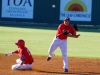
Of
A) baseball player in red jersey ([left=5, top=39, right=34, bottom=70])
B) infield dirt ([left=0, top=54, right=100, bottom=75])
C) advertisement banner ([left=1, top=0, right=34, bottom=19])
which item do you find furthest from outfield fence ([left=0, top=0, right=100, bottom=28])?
baseball player in red jersey ([left=5, top=39, right=34, bottom=70])

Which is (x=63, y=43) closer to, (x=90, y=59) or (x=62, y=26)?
(x=62, y=26)

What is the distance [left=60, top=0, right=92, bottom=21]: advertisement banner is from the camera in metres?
36.9

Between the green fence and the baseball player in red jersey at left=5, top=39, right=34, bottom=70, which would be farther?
the green fence

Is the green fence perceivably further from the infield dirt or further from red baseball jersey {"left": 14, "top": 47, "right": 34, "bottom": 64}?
red baseball jersey {"left": 14, "top": 47, "right": 34, "bottom": 64}

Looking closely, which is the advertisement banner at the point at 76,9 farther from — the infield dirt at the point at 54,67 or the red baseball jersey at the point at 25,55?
the red baseball jersey at the point at 25,55

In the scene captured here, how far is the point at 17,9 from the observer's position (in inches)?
1455

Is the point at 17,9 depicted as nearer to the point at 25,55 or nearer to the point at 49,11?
the point at 49,11

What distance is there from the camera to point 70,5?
37.2 metres

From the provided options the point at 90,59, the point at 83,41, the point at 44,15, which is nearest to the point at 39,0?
the point at 44,15

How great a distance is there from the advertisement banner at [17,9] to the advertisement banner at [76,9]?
9.99ft

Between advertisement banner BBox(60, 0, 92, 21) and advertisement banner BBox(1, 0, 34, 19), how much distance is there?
3.05m

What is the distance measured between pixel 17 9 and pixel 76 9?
5.60 metres

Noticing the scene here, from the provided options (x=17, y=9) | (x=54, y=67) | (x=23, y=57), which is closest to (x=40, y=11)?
(x=17, y=9)

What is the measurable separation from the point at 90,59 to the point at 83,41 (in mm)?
7710
